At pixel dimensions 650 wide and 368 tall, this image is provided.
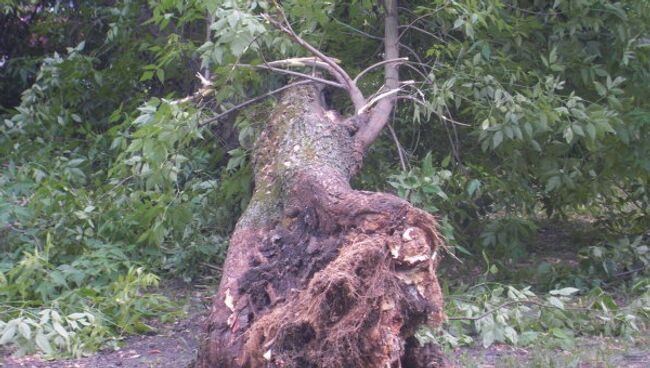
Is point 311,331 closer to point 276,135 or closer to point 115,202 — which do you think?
point 276,135

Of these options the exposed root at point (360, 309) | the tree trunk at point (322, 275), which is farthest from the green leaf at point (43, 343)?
the exposed root at point (360, 309)

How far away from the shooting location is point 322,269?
370 centimetres

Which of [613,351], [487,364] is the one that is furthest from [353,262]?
[613,351]

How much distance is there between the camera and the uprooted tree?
11.1 feet

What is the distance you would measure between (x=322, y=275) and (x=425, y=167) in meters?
1.79

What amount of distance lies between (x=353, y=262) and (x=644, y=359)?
2102mm

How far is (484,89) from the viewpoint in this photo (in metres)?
5.49

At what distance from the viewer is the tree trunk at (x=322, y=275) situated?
11.1 feet

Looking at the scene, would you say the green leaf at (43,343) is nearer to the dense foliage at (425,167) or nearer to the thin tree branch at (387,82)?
the dense foliage at (425,167)

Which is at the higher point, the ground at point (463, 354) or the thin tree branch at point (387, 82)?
the thin tree branch at point (387, 82)

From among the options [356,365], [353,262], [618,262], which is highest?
[353,262]

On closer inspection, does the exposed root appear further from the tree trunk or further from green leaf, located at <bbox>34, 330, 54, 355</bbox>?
green leaf, located at <bbox>34, 330, 54, 355</bbox>

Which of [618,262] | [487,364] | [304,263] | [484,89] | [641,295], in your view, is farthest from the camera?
[618,262]

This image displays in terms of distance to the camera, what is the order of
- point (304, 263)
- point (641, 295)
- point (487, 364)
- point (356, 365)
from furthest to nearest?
point (641, 295), point (487, 364), point (304, 263), point (356, 365)
